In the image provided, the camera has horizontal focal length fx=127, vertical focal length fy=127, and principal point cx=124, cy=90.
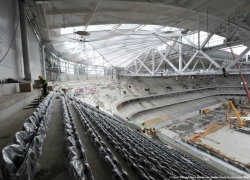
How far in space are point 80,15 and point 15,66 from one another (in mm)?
5923

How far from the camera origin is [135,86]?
35.5 meters

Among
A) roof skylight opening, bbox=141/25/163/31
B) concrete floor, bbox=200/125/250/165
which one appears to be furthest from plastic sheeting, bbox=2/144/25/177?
concrete floor, bbox=200/125/250/165

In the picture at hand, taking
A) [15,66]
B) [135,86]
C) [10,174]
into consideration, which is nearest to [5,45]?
[15,66]

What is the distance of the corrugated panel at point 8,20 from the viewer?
574cm

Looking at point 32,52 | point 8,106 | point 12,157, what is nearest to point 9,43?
point 8,106

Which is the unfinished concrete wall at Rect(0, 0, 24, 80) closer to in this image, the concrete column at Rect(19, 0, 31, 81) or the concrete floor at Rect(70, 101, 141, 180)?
the concrete column at Rect(19, 0, 31, 81)

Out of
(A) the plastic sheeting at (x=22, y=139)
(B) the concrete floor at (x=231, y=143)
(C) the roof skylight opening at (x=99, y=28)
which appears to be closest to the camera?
(A) the plastic sheeting at (x=22, y=139)

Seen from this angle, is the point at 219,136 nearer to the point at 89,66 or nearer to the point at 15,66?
the point at 15,66

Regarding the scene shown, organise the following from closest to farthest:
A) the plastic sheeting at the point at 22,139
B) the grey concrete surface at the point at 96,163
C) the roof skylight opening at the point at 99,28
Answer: the plastic sheeting at the point at 22,139 < the grey concrete surface at the point at 96,163 < the roof skylight opening at the point at 99,28

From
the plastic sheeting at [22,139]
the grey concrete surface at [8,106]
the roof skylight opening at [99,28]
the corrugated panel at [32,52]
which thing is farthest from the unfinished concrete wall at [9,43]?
the roof skylight opening at [99,28]

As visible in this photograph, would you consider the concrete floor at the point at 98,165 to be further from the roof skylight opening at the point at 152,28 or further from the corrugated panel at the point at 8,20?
the roof skylight opening at the point at 152,28

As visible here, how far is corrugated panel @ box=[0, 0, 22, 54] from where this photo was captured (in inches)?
226

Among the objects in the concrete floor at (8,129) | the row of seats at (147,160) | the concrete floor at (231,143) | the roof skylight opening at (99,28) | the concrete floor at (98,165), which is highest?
the roof skylight opening at (99,28)

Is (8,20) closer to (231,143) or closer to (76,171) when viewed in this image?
(76,171)
